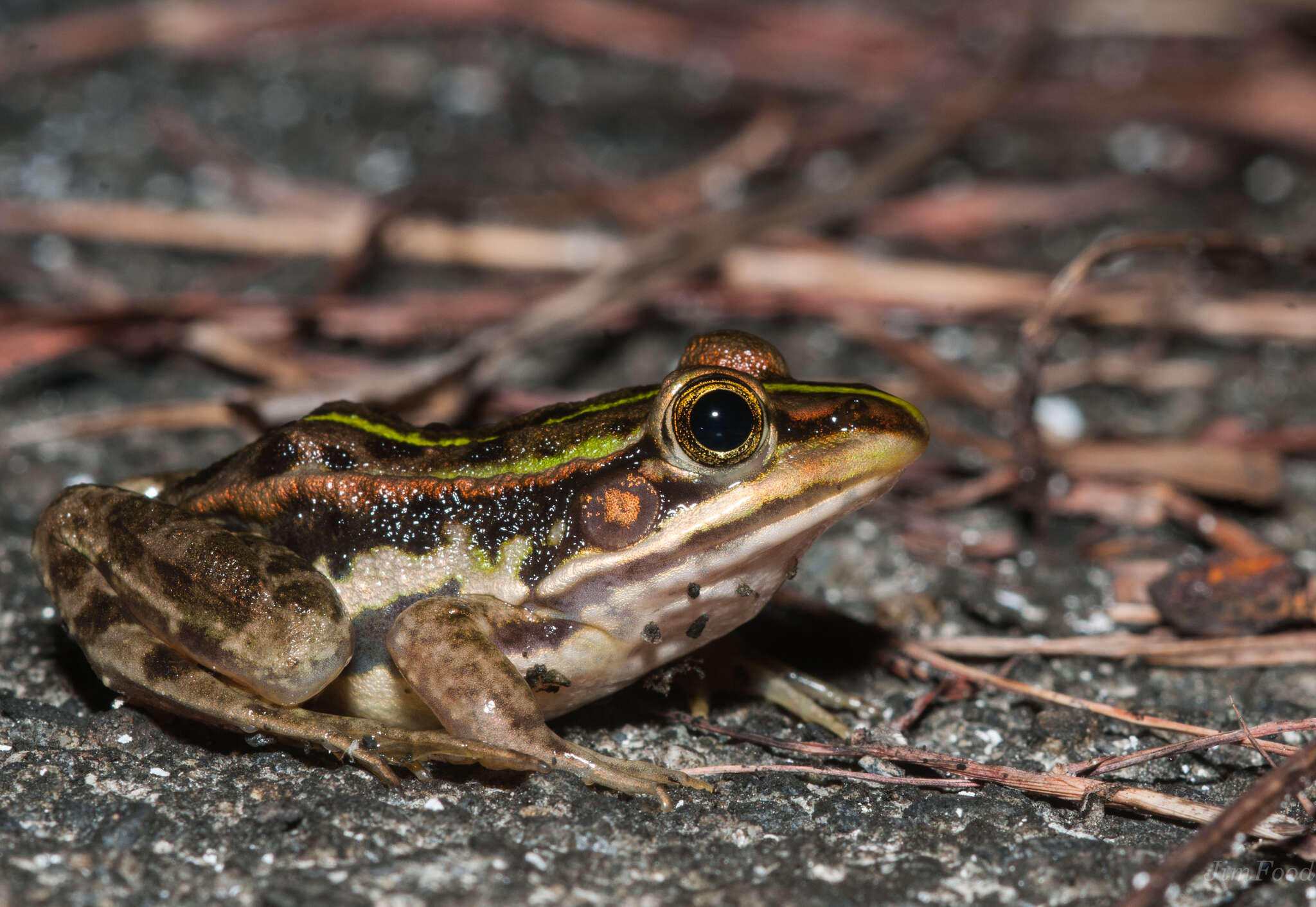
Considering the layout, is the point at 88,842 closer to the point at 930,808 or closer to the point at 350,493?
the point at 350,493

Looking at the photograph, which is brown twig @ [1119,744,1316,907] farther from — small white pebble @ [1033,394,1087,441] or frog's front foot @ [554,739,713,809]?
small white pebble @ [1033,394,1087,441]

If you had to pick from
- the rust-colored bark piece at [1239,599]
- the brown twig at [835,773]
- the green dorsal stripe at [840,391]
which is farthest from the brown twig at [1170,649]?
the green dorsal stripe at [840,391]

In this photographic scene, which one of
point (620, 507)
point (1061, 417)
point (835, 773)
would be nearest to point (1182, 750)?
point (835, 773)

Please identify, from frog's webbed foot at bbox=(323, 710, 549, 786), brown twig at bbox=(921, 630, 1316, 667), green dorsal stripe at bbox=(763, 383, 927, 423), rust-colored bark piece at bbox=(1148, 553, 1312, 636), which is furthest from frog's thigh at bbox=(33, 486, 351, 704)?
rust-colored bark piece at bbox=(1148, 553, 1312, 636)

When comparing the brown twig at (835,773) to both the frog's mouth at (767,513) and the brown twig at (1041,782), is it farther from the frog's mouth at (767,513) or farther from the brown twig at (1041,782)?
the frog's mouth at (767,513)

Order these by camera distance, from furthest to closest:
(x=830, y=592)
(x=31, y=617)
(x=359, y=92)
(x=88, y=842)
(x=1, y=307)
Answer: (x=359, y=92) → (x=1, y=307) → (x=830, y=592) → (x=31, y=617) → (x=88, y=842)

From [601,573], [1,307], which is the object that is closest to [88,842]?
[601,573]
